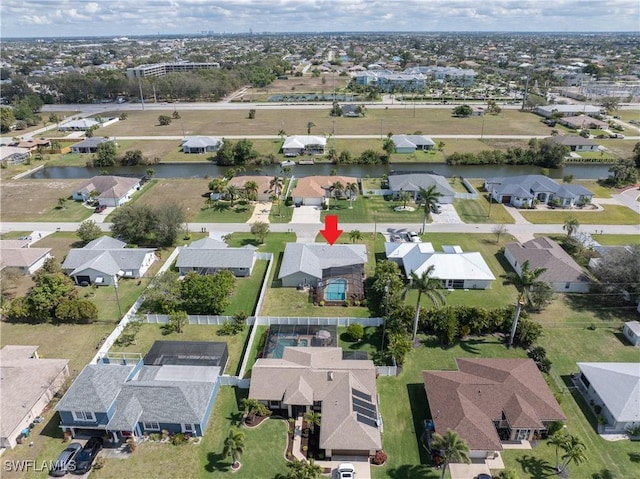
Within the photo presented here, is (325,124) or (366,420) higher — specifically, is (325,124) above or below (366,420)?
below

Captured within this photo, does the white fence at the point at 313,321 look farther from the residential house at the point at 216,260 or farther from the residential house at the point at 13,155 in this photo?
the residential house at the point at 13,155

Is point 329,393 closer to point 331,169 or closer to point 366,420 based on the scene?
point 366,420

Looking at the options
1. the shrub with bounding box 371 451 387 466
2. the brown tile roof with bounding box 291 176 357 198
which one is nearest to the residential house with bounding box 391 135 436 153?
the brown tile roof with bounding box 291 176 357 198

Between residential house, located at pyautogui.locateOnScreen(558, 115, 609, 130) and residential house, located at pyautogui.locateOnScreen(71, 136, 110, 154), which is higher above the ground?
residential house, located at pyautogui.locateOnScreen(558, 115, 609, 130)

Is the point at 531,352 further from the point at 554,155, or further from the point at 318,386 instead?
the point at 554,155

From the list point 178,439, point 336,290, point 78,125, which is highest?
point 336,290

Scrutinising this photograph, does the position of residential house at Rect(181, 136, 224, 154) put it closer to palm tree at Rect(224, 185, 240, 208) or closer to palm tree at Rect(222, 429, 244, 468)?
palm tree at Rect(224, 185, 240, 208)

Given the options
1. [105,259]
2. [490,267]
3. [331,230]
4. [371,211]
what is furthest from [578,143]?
[105,259]

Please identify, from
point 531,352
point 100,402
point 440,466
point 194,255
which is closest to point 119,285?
point 194,255
